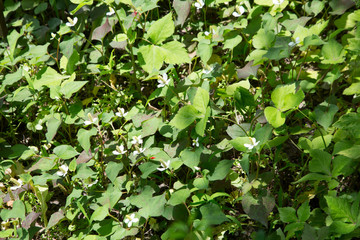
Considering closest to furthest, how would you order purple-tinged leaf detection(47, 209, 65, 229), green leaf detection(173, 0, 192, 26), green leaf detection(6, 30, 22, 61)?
purple-tinged leaf detection(47, 209, 65, 229) → green leaf detection(173, 0, 192, 26) → green leaf detection(6, 30, 22, 61)

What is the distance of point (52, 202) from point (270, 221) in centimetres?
137

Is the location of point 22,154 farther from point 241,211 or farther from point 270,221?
point 270,221

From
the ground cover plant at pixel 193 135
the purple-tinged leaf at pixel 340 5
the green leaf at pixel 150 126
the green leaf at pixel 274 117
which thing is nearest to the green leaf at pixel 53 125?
the ground cover plant at pixel 193 135

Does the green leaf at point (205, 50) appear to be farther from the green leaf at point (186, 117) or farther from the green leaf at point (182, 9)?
the green leaf at point (186, 117)

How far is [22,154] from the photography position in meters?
2.43

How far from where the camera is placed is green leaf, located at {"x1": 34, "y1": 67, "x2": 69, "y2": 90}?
250cm

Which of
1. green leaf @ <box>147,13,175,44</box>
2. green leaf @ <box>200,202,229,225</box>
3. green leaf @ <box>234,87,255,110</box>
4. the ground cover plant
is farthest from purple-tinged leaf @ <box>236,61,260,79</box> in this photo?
green leaf @ <box>200,202,229,225</box>

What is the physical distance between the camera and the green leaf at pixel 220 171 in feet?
6.43

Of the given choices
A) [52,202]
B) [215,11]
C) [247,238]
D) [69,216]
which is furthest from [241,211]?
[215,11]

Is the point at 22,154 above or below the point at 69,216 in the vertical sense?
above

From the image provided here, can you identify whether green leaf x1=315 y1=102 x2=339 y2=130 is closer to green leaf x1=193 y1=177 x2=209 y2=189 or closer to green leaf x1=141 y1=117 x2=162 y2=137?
green leaf x1=193 y1=177 x2=209 y2=189

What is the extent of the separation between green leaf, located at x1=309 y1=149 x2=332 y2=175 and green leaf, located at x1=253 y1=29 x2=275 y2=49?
75 cm

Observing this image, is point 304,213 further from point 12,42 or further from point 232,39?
point 12,42

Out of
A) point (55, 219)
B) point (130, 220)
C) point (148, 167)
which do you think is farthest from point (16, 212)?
point (148, 167)
